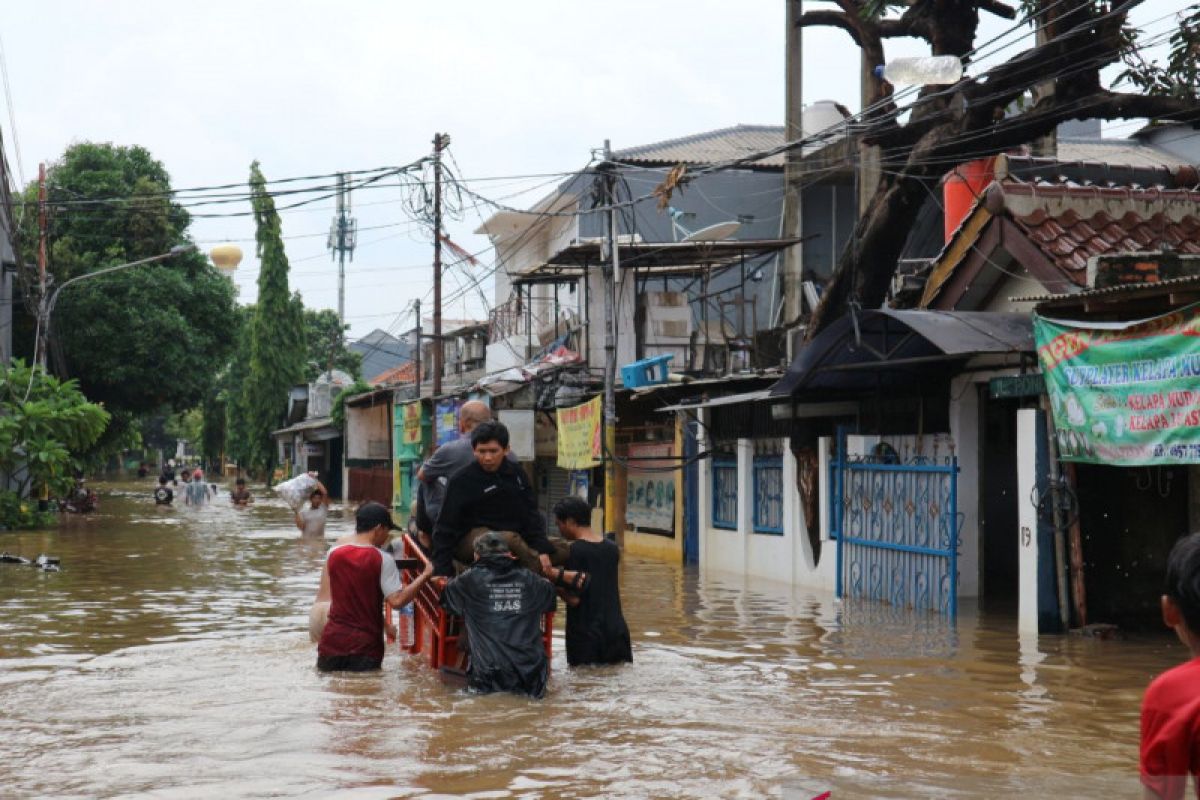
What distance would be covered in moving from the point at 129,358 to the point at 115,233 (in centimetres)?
440

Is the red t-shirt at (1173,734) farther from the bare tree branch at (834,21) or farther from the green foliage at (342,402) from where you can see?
the green foliage at (342,402)

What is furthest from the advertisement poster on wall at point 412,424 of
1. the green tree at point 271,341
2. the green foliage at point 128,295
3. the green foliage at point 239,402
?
the green foliage at point 239,402

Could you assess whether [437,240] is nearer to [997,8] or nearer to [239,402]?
[997,8]

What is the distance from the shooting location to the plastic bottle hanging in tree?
47.7 ft

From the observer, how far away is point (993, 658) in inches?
471

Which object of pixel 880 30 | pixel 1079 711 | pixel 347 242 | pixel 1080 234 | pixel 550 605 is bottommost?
pixel 1079 711

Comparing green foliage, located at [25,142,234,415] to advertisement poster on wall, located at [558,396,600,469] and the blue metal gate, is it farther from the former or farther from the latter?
the blue metal gate

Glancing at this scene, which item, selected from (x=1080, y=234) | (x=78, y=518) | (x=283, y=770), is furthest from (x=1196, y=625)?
(x=78, y=518)

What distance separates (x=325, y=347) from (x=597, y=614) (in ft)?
265

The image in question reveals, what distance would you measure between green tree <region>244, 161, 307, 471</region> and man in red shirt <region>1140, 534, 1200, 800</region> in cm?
7394

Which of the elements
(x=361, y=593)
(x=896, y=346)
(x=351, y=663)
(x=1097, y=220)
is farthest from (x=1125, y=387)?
(x=351, y=663)

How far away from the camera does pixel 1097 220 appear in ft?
50.3

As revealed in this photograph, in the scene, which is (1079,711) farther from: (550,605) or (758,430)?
(758,430)

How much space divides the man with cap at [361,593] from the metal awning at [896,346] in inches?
223
